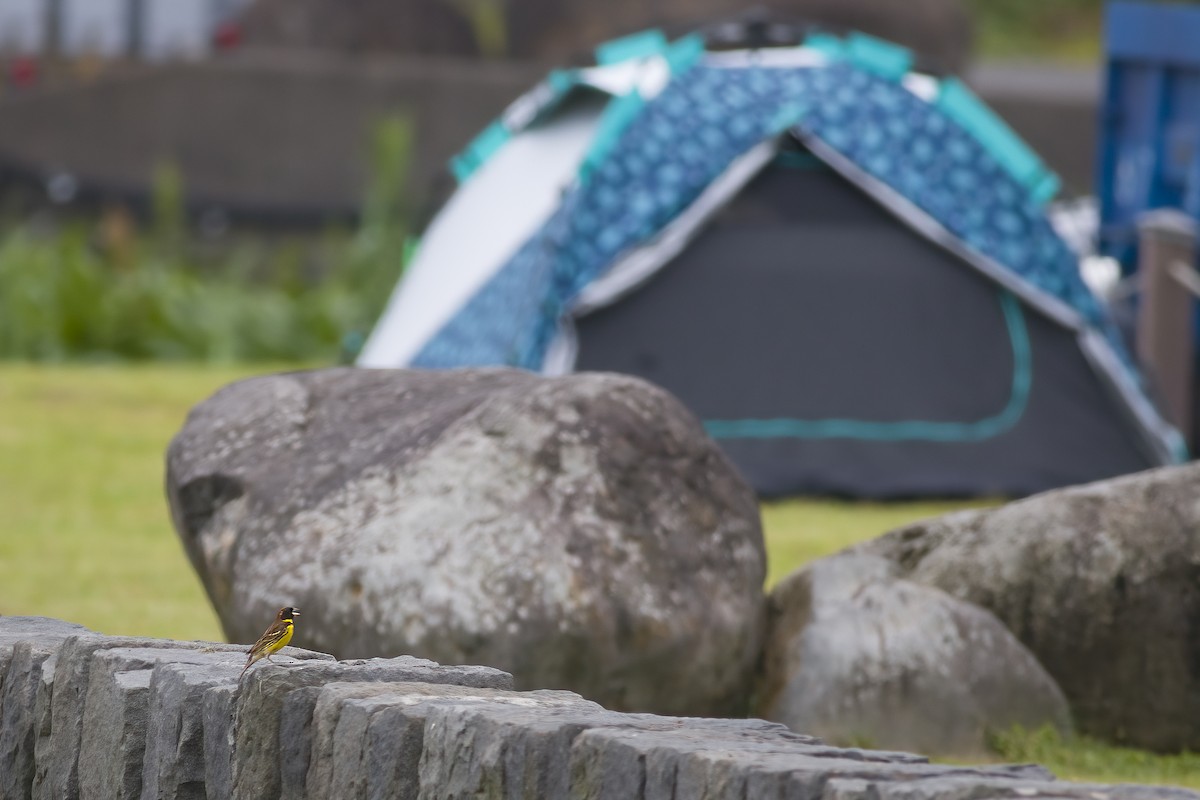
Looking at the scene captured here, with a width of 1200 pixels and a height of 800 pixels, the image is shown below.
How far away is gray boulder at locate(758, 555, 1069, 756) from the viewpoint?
4551 mm

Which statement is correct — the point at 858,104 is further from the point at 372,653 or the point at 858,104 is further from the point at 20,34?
the point at 20,34

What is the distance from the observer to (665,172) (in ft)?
27.2

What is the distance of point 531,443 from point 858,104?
4449 mm

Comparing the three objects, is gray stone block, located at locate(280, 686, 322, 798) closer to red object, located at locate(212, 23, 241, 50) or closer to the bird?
the bird

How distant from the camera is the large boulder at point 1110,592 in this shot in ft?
15.3

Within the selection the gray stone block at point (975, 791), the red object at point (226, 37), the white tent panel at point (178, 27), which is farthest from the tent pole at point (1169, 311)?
the red object at point (226, 37)

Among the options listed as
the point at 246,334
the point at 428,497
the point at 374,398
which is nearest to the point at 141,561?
the point at 374,398

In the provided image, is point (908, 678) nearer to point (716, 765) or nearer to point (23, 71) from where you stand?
point (716, 765)

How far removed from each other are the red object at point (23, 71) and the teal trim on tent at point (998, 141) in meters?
10.9

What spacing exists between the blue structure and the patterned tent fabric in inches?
56.1

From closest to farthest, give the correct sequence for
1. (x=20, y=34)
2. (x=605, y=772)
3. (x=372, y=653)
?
(x=605, y=772) < (x=372, y=653) < (x=20, y=34)

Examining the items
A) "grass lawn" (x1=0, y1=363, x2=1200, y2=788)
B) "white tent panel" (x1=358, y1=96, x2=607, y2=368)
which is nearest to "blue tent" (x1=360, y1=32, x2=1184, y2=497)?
"white tent panel" (x1=358, y1=96, x2=607, y2=368)

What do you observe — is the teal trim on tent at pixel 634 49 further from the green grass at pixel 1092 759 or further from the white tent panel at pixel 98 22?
the white tent panel at pixel 98 22

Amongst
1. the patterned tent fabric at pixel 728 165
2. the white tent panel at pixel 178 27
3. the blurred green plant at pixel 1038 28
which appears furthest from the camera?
the blurred green plant at pixel 1038 28
